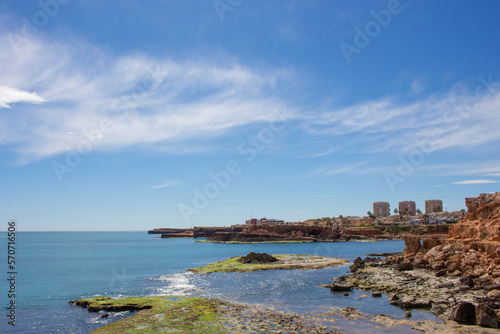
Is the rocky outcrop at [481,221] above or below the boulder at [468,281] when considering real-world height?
above

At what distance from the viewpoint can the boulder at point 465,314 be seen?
78.3 feet

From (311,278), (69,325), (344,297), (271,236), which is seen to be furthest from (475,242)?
(271,236)

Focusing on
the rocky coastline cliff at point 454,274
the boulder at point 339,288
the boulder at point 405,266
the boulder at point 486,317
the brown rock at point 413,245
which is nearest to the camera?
the boulder at point 486,317

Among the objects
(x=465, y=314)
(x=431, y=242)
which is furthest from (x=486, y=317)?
(x=431, y=242)

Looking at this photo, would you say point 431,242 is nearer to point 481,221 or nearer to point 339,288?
point 481,221

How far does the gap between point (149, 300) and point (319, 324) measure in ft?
54.2

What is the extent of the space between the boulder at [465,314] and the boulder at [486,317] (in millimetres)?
424

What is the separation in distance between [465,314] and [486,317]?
4.78ft

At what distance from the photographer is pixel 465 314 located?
24.1m

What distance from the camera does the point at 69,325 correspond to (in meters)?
26.9

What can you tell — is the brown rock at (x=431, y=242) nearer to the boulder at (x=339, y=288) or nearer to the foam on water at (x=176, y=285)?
the boulder at (x=339, y=288)

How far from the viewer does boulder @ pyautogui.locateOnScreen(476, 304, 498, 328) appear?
2259 cm

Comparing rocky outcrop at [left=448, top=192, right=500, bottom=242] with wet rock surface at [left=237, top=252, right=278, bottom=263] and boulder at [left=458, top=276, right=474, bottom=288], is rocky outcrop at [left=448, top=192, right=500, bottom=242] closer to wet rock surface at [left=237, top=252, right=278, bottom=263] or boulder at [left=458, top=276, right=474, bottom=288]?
boulder at [left=458, top=276, right=474, bottom=288]

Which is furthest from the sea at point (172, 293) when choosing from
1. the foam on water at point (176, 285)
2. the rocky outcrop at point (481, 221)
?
the rocky outcrop at point (481, 221)
